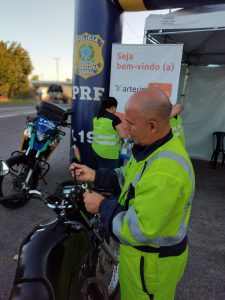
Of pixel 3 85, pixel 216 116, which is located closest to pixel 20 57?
pixel 3 85

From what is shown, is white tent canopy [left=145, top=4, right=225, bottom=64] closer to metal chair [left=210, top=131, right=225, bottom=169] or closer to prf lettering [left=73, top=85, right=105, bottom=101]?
prf lettering [left=73, top=85, right=105, bottom=101]

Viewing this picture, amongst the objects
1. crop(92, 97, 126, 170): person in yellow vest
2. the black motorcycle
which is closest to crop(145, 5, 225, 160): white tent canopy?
crop(92, 97, 126, 170): person in yellow vest

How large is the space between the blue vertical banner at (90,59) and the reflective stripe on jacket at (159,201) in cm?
376

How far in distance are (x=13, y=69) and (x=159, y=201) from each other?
119ft

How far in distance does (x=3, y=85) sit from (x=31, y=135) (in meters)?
33.2

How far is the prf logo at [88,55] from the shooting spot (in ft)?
15.4

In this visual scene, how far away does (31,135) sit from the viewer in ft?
13.0

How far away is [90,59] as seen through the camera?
15.6 ft

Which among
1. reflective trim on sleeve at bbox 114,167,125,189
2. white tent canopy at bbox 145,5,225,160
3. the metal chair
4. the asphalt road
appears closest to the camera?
reflective trim on sleeve at bbox 114,167,125,189

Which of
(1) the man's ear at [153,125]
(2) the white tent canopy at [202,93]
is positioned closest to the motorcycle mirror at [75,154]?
(1) the man's ear at [153,125]

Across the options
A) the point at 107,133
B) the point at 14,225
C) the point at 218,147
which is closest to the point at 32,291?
the point at 14,225

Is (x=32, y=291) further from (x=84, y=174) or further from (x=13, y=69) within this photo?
(x=13, y=69)

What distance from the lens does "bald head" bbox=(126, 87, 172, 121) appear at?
1150mm

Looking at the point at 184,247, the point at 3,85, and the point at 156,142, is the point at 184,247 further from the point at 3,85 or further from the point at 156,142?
the point at 3,85
